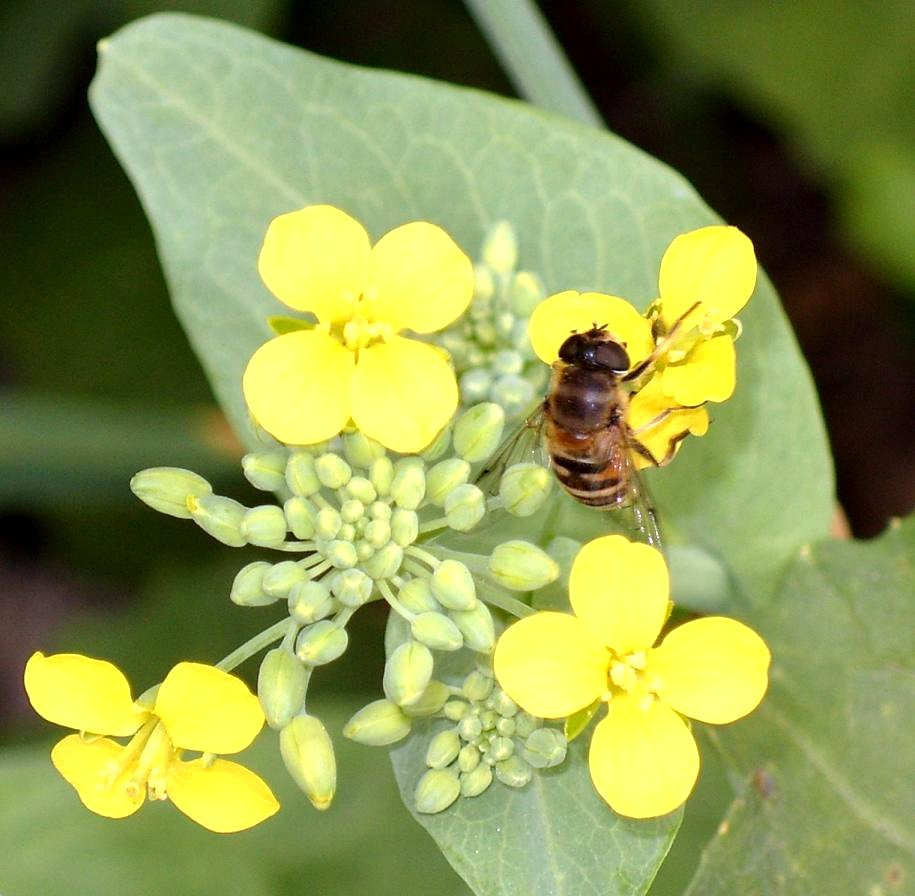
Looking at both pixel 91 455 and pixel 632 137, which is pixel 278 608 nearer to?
pixel 91 455

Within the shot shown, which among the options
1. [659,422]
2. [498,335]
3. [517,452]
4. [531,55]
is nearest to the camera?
[659,422]

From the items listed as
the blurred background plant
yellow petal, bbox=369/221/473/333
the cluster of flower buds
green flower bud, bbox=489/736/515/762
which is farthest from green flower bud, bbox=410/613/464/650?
the blurred background plant

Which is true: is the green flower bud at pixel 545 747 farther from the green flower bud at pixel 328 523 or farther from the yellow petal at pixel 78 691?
the yellow petal at pixel 78 691

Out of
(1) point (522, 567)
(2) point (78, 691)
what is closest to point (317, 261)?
(1) point (522, 567)

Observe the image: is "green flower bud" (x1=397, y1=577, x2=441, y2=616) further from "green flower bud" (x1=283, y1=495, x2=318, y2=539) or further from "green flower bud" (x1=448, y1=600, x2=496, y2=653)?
"green flower bud" (x1=283, y1=495, x2=318, y2=539)

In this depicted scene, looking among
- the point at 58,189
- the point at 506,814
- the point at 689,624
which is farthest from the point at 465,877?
the point at 58,189

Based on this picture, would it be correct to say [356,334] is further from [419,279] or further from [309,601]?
[309,601]
